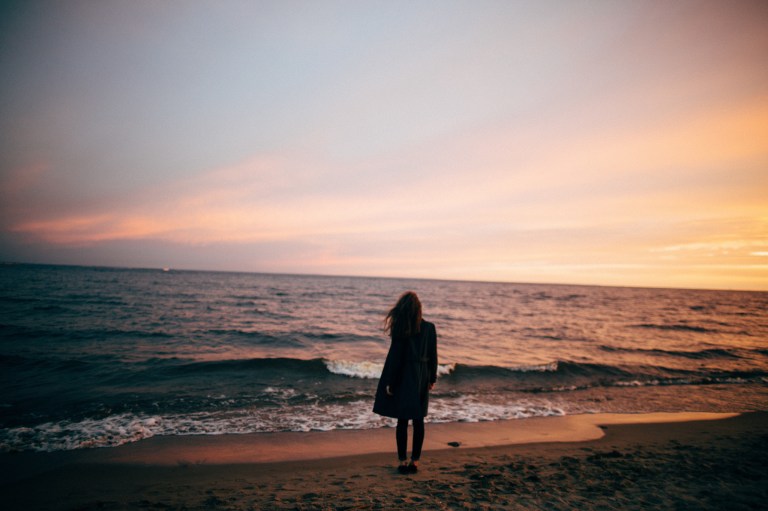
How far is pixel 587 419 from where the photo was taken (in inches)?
320

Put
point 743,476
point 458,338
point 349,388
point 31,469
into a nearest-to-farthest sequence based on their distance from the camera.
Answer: point 743,476, point 31,469, point 349,388, point 458,338

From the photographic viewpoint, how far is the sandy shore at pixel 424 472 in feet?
13.1

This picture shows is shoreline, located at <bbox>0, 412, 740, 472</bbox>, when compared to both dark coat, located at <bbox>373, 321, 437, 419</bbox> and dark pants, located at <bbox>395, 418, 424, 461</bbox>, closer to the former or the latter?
dark pants, located at <bbox>395, 418, 424, 461</bbox>

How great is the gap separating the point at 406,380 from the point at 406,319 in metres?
0.81

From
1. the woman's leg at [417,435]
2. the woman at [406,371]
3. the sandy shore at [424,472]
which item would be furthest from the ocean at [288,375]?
the woman at [406,371]

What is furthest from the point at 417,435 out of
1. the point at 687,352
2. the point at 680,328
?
the point at 680,328

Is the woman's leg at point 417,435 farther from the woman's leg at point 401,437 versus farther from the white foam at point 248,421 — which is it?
the white foam at point 248,421

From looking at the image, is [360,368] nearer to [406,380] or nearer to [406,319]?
[406,380]

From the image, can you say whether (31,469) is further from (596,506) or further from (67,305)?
(67,305)

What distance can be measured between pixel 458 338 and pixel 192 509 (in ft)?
54.9

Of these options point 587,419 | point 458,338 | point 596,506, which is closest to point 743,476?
point 596,506

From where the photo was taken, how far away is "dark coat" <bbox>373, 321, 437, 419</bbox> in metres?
4.37

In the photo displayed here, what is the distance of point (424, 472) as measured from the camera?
481cm

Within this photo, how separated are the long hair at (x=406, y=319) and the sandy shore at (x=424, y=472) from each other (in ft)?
6.29
